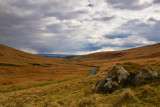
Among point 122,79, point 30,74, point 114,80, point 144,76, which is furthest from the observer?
point 30,74

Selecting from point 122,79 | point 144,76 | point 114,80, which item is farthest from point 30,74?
point 144,76

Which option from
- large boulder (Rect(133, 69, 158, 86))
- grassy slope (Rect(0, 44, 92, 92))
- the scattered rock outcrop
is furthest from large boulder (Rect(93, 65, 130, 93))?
grassy slope (Rect(0, 44, 92, 92))

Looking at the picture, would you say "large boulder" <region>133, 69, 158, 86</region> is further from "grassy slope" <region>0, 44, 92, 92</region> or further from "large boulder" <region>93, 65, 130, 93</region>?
"grassy slope" <region>0, 44, 92, 92</region>

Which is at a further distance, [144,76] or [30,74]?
[30,74]

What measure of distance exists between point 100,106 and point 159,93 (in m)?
4.73

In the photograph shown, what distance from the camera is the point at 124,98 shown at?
8516 mm

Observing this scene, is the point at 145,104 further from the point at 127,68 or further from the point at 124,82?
the point at 127,68

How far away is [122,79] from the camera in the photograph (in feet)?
38.7

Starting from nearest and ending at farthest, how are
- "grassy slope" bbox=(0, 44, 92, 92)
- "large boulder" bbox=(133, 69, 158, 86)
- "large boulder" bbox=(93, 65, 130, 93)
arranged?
"large boulder" bbox=(133, 69, 158, 86) → "large boulder" bbox=(93, 65, 130, 93) → "grassy slope" bbox=(0, 44, 92, 92)

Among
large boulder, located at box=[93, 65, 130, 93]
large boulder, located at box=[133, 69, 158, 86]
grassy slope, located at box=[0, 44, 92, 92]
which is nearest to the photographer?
large boulder, located at box=[133, 69, 158, 86]

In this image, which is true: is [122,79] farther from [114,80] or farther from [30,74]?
[30,74]

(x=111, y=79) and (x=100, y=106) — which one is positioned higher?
(x=111, y=79)

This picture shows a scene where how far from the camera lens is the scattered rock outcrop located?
1113 cm

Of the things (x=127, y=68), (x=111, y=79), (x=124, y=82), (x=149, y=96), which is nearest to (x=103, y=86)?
(x=111, y=79)
